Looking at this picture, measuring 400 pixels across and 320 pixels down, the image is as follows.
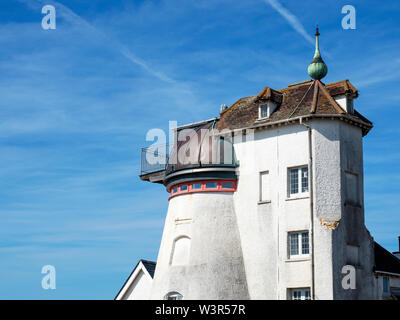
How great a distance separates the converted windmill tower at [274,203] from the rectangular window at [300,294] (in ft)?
0.17

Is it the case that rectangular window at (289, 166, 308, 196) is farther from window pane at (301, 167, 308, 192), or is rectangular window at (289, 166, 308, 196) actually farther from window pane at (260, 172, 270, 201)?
window pane at (260, 172, 270, 201)

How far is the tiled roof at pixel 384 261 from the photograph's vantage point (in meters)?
40.3

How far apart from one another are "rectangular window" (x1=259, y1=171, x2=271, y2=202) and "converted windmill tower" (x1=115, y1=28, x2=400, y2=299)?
0.22ft

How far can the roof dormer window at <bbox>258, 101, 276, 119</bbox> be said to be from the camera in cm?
4030

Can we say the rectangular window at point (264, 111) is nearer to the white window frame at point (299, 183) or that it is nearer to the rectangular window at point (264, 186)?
the rectangular window at point (264, 186)

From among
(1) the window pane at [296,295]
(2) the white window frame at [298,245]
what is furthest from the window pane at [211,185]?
(1) the window pane at [296,295]

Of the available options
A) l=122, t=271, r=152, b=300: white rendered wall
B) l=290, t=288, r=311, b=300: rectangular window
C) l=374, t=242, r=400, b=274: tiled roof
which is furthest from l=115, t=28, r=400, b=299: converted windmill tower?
l=122, t=271, r=152, b=300: white rendered wall

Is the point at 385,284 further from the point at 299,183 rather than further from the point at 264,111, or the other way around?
the point at 264,111

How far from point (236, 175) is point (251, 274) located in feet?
19.2
